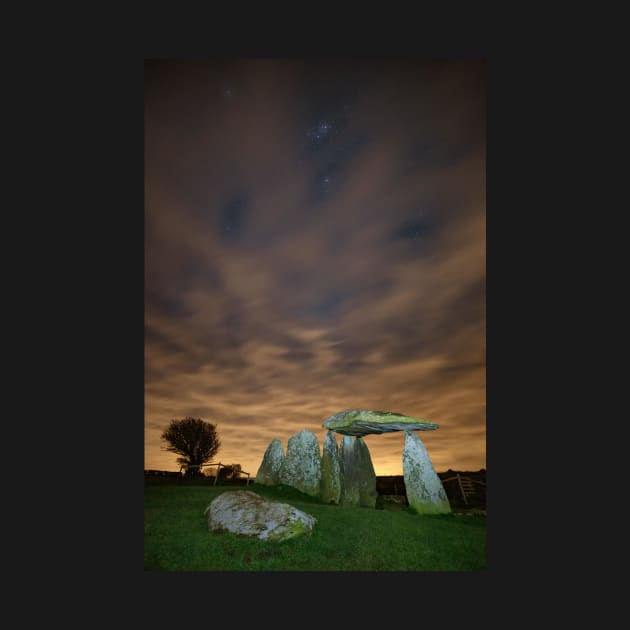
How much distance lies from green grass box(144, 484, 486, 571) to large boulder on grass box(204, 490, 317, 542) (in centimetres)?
13

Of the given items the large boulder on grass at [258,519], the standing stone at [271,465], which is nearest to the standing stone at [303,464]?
the standing stone at [271,465]

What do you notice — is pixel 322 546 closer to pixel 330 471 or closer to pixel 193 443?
pixel 330 471

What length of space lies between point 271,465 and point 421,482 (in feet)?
13.7

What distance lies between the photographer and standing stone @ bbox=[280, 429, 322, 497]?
1285 centimetres

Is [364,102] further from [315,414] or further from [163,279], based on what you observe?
[315,414]

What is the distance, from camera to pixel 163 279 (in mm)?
10062

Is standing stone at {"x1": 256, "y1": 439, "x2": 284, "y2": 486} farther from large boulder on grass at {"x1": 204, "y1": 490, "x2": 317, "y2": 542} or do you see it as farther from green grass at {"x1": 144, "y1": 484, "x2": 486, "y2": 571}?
large boulder on grass at {"x1": 204, "y1": 490, "x2": 317, "y2": 542}

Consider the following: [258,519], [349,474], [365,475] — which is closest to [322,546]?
[258,519]

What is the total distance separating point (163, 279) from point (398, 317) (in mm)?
5405

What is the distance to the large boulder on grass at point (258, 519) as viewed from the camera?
8672 millimetres

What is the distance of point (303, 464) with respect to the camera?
13070 mm

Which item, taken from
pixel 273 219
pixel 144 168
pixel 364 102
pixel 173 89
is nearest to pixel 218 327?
pixel 273 219

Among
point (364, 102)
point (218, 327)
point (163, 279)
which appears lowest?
point (218, 327)

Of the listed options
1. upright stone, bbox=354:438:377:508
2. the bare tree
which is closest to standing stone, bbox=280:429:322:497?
upright stone, bbox=354:438:377:508
